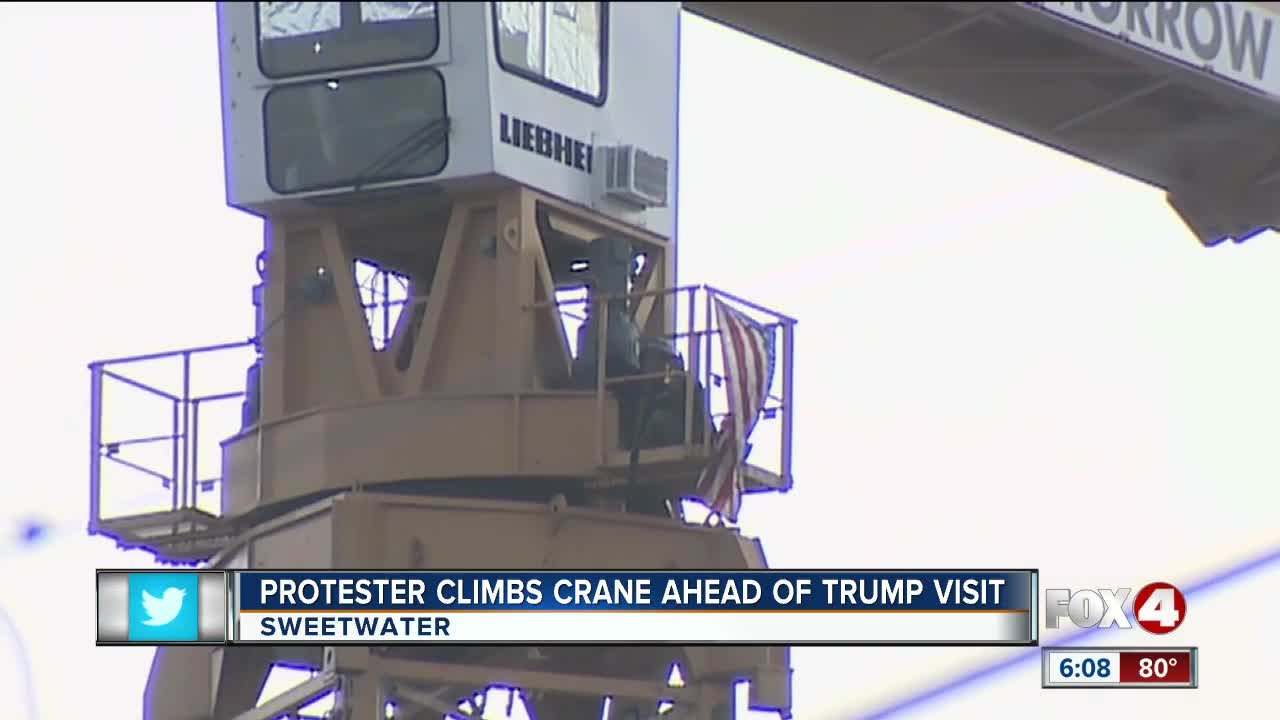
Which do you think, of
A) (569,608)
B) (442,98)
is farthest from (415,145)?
(569,608)

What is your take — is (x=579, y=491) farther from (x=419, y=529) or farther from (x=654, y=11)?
(x=654, y=11)

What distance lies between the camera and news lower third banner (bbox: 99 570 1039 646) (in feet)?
95.3

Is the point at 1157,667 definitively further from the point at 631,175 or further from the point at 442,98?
the point at 442,98

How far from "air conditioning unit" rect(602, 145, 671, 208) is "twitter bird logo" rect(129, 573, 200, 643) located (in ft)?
22.3

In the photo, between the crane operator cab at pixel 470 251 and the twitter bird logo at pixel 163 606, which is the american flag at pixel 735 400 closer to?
the crane operator cab at pixel 470 251

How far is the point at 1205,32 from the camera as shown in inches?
→ 1137

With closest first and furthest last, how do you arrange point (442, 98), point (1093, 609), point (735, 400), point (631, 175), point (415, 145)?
point (1093, 609) → point (442, 98) → point (415, 145) → point (735, 400) → point (631, 175)

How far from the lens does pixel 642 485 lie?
116 feet

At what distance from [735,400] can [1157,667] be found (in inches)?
247

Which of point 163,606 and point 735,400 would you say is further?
point 735,400

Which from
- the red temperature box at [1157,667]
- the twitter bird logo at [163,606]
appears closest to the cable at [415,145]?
the twitter bird logo at [163,606]

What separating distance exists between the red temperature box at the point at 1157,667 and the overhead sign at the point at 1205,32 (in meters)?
4.44

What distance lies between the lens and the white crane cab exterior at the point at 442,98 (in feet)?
113

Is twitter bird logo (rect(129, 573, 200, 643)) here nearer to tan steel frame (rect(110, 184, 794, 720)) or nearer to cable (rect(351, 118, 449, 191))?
tan steel frame (rect(110, 184, 794, 720))
